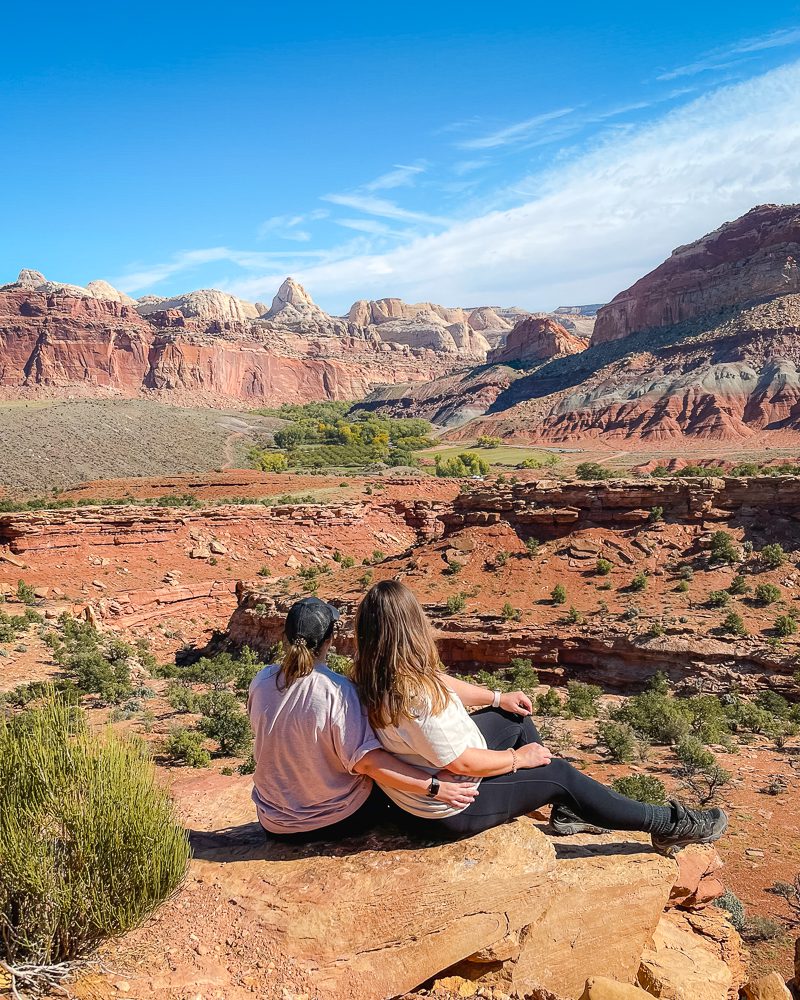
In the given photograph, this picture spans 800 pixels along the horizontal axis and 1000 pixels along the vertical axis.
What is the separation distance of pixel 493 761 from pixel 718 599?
47.1 ft

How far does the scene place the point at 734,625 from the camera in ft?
49.3

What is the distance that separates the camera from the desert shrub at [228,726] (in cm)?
1020

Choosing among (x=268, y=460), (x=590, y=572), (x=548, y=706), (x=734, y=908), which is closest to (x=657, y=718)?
(x=548, y=706)

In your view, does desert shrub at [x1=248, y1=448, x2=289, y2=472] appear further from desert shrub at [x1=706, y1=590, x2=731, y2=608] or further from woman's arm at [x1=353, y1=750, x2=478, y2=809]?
woman's arm at [x1=353, y1=750, x2=478, y2=809]

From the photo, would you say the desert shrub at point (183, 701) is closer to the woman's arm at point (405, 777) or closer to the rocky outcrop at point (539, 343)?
the woman's arm at point (405, 777)

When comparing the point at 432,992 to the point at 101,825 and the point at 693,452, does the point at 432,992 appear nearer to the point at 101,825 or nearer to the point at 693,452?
the point at 101,825

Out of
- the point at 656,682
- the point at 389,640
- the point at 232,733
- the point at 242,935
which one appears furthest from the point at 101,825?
the point at 656,682

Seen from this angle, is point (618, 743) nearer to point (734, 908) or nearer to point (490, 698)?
point (734, 908)

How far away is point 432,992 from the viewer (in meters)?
3.40

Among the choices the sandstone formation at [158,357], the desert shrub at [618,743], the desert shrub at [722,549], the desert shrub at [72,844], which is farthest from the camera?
the sandstone formation at [158,357]

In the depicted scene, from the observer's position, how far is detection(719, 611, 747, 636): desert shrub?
15008 millimetres

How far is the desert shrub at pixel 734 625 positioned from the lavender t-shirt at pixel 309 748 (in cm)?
1344

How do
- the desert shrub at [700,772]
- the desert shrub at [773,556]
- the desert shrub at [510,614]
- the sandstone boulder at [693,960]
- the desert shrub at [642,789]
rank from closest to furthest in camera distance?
the sandstone boulder at [693,960], the desert shrub at [642,789], the desert shrub at [700,772], the desert shrub at [773,556], the desert shrub at [510,614]

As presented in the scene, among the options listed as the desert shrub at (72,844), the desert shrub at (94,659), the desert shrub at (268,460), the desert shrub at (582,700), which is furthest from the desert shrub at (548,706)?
the desert shrub at (268,460)
